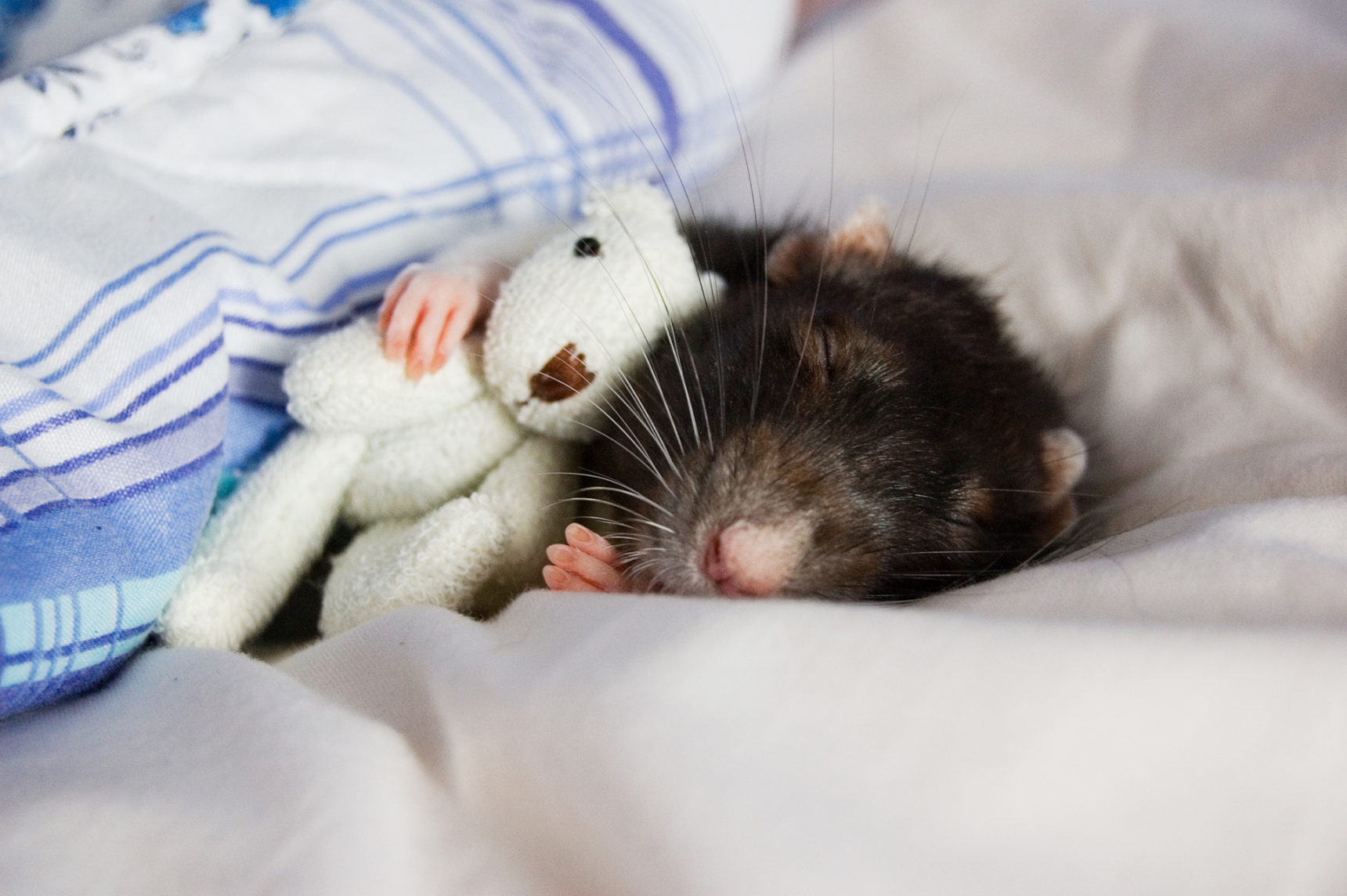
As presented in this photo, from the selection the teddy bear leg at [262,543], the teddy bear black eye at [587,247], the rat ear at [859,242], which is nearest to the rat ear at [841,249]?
the rat ear at [859,242]

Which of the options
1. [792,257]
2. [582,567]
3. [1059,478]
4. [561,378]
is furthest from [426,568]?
[1059,478]

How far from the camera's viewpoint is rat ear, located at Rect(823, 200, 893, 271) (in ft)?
4.82

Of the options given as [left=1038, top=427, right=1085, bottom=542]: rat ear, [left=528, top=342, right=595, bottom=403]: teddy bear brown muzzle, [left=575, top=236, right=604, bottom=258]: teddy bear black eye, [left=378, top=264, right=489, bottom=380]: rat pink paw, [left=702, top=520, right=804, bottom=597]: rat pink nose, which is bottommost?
[left=1038, top=427, right=1085, bottom=542]: rat ear

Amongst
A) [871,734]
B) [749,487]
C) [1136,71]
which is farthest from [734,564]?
[1136,71]

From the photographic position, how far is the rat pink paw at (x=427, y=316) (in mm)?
1226

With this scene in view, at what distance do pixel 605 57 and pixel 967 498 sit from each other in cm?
122

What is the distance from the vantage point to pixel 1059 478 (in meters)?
1.37

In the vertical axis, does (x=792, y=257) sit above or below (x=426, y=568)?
above

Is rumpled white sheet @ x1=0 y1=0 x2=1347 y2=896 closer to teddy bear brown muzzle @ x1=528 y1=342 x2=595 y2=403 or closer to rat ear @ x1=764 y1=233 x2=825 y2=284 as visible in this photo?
teddy bear brown muzzle @ x1=528 y1=342 x2=595 y2=403

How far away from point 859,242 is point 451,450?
701 mm

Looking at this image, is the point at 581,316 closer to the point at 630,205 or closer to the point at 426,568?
the point at 630,205

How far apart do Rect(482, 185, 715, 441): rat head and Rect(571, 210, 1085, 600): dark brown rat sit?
46mm

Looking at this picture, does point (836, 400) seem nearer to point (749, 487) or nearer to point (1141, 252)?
point (749, 487)

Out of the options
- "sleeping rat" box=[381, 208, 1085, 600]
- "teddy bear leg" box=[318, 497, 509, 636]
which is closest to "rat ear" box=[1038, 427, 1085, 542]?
"sleeping rat" box=[381, 208, 1085, 600]
